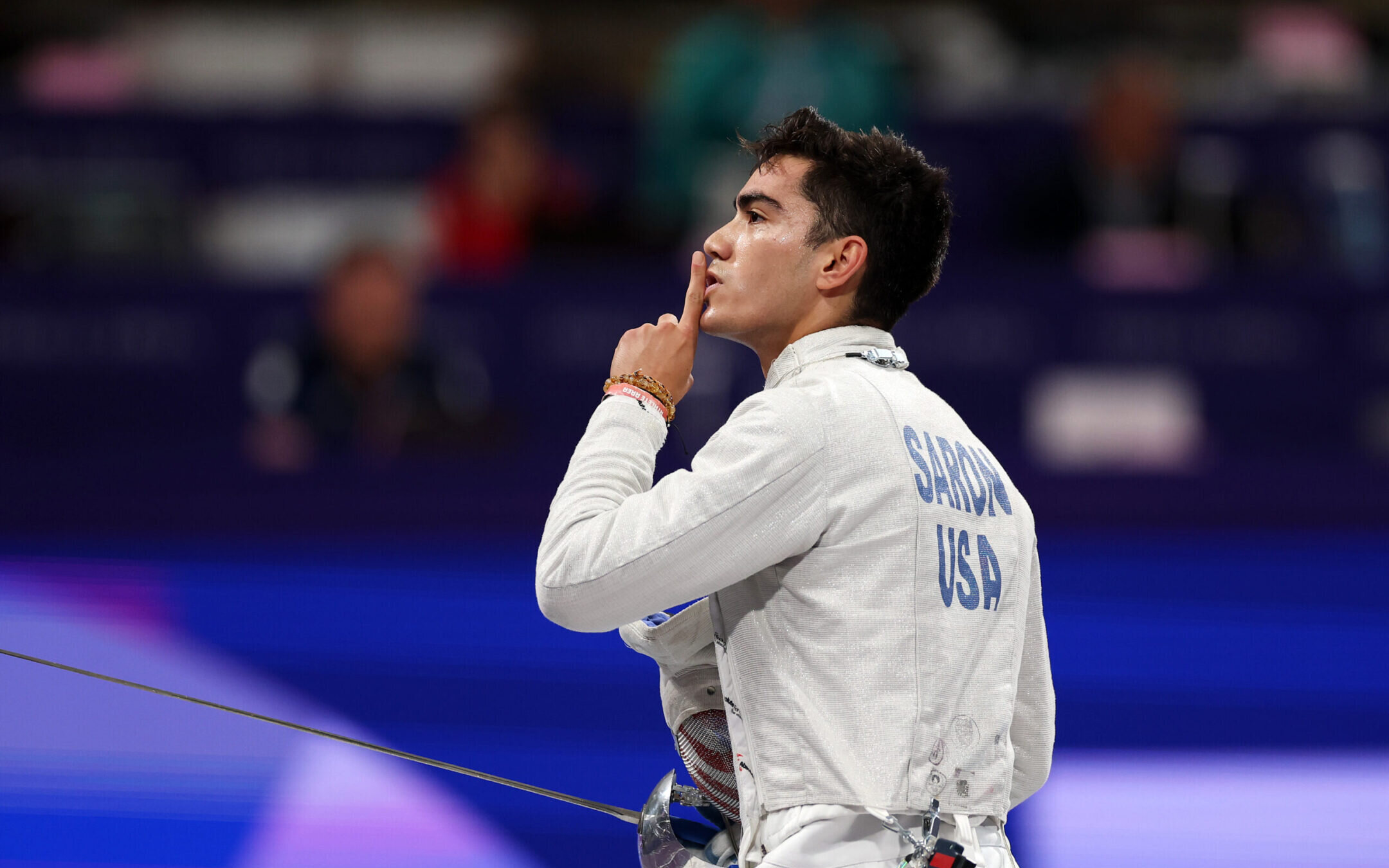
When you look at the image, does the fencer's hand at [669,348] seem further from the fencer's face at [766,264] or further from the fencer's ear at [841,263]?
the fencer's ear at [841,263]

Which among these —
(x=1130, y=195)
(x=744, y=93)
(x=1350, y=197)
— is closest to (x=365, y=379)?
(x=744, y=93)

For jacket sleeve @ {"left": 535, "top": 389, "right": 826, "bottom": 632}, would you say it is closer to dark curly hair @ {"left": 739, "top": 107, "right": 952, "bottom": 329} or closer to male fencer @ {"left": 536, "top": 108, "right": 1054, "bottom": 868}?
male fencer @ {"left": 536, "top": 108, "right": 1054, "bottom": 868}

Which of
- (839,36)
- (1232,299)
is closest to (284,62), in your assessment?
(839,36)

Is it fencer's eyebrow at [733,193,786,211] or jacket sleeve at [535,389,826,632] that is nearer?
jacket sleeve at [535,389,826,632]

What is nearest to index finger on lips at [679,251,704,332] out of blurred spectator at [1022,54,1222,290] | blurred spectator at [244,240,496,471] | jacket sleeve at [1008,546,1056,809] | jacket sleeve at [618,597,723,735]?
jacket sleeve at [618,597,723,735]

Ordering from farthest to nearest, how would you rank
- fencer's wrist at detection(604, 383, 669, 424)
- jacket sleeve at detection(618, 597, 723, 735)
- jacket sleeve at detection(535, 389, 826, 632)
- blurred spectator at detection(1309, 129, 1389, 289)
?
blurred spectator at detection(1309, 129, 1389, 289), jacket sleeve at detection(618, 597, 723, 735), fencer's wrist at detection(604, 383, 669, 424), jacket sleeve at detection(535, 389, 826, 632)

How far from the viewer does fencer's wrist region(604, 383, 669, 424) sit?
1.77 m

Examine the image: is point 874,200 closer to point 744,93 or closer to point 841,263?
point 841,263

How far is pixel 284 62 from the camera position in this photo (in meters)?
8.12

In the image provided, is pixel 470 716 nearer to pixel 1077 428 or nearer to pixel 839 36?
pixel 1077 428

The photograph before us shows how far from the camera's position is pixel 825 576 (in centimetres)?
167

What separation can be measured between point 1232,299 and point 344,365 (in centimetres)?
289

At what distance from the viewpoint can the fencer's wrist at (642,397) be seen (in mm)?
1768

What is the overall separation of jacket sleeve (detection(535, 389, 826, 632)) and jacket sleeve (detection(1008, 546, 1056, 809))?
1.27 feet
